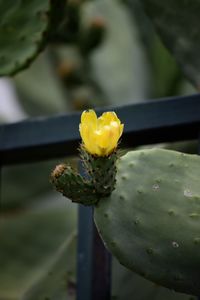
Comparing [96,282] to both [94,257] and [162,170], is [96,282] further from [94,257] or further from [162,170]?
[162,170]

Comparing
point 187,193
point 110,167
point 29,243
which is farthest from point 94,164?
point 29,243

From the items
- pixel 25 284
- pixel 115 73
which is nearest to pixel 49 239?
pixel 25 284

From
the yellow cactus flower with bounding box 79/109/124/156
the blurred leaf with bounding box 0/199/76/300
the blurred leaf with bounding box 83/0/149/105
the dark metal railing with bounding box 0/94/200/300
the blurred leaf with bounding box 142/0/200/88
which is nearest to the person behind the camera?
the yellow cactus flower with bounding box 79/109/124/156

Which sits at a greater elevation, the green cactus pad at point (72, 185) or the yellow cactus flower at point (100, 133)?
the yellow cactus flower at point (100, 133)

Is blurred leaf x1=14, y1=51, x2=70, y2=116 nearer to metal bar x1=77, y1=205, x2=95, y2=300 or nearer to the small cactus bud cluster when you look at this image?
metal bar x1=77, y1=205, x2=95, y2=300

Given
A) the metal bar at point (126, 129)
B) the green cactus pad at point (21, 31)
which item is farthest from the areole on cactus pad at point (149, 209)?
the green cactus pad at point (21, 31)

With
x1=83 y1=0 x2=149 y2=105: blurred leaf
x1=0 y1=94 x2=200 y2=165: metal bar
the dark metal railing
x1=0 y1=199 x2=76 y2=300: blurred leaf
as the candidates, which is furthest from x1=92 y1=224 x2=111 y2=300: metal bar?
x1=83 y1=0 x2=149 y2=105: blurred leaf

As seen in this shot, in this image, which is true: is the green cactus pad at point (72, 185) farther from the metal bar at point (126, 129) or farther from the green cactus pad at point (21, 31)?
the green cactus pad at point (21, 31)
